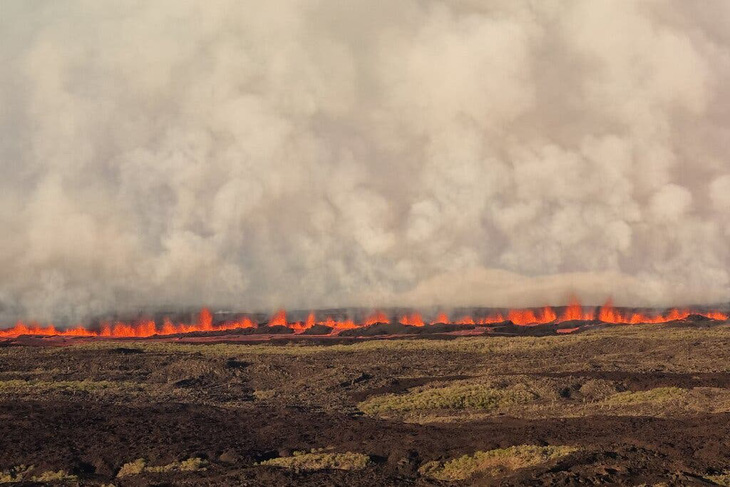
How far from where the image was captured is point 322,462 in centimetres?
2131

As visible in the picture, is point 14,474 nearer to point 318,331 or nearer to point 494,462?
point 494,462

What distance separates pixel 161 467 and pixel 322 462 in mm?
4034

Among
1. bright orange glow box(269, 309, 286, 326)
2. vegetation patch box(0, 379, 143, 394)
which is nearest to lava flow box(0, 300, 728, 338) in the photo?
bright orange glow box(269, 309, 286, 326)

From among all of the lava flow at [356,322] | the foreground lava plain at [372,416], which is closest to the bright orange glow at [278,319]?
the lava flow at [356,322]

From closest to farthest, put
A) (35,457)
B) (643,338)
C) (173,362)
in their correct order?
(35,457)
(173,362)
(643,338)

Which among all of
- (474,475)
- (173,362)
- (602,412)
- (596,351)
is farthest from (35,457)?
(596,351)

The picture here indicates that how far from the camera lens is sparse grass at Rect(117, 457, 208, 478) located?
69.0 feet

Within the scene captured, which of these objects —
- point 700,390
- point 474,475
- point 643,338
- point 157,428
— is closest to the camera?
point 474,475

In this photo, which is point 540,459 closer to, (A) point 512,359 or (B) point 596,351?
(A) point 512,359

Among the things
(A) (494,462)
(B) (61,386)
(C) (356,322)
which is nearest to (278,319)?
(C) (356,322)

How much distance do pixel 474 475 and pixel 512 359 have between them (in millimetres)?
32428

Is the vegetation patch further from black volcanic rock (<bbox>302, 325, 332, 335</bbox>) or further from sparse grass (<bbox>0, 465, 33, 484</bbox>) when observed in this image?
black volcanic rock (<bbox>302, 325, 332, 335</bbox>)

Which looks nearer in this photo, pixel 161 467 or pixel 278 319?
pixel 161 467

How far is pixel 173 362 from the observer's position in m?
48.9
